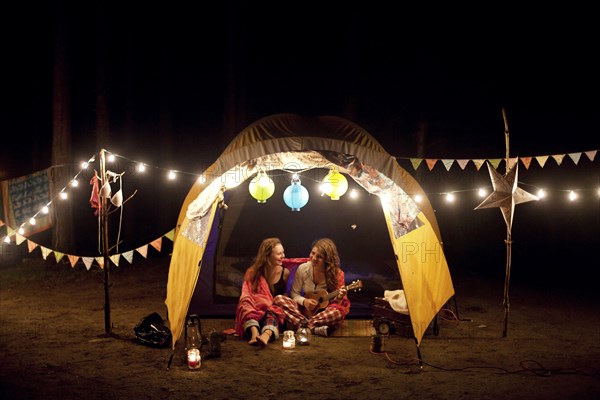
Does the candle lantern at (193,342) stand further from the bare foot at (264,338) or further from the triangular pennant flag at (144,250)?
the triangular pennant flag at (144,250)

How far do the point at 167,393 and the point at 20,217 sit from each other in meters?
7.46

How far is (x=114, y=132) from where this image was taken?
18.5 metres

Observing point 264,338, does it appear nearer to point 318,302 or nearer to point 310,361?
point 310,361

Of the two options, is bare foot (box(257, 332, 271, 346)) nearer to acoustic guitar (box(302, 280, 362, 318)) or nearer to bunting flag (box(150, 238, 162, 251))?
acoustic guitar (box(302, 280, 362, 318))

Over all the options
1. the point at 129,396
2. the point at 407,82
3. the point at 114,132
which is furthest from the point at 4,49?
the point at 129,396

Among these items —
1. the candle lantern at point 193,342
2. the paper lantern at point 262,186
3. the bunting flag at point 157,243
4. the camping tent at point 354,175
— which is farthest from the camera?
the paper lantern at point 262,186

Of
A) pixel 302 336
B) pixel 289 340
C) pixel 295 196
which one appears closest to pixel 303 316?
pixel 302 336

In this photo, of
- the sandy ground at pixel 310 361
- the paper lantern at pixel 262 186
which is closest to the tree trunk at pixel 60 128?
the sandy ground at pixel 310 361

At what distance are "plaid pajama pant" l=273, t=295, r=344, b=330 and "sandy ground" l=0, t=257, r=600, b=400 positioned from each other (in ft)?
0.81

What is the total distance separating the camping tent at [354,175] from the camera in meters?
5.30

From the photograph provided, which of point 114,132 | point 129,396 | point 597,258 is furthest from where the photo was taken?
point 114,132

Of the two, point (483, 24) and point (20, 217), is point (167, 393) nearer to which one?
point (20, 217)

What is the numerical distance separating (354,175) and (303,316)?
188 centimetres

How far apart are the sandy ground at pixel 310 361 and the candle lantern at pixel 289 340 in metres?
0.10
